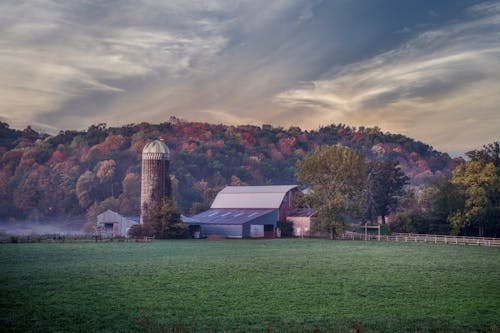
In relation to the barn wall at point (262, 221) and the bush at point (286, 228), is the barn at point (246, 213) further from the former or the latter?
the bush at point (286, 228)

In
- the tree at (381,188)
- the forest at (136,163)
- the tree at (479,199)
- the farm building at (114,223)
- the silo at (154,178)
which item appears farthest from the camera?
the forest at (136,163)

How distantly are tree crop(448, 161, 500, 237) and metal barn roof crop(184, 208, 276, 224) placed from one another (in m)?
20.4

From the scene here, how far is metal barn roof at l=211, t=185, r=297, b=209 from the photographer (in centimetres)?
7100

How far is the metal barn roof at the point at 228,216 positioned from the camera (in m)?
66.8

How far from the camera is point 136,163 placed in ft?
358

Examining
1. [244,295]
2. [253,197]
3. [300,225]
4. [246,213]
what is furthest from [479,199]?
[244,295]

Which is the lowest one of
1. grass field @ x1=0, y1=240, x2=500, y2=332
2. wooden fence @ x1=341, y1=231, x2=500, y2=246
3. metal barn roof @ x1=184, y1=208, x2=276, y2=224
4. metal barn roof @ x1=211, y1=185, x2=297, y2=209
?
grass field @ x1=0, y1=240, x2=500, y2=332

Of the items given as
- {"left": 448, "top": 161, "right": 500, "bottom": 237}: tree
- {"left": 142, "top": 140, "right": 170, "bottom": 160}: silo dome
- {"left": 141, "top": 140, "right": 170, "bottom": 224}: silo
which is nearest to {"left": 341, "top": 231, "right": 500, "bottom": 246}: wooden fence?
{"left": 448, "top": 161, "right": 500, "bottom": 237}: tree

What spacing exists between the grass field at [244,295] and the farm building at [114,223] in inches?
1212

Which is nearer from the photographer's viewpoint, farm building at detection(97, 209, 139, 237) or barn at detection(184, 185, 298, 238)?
farm building at detection(97, 209, 139, 237)

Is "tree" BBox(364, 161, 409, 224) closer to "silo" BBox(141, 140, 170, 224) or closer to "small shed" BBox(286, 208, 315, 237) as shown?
"small shed" BBox(286, 208, 315, 237)

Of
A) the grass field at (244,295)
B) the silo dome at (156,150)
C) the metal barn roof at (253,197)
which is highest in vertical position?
the silo dome at (156,150)

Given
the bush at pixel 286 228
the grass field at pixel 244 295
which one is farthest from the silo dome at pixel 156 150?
the grass field at pixel 244 295

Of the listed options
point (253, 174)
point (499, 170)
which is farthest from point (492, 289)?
point (253, 174)
